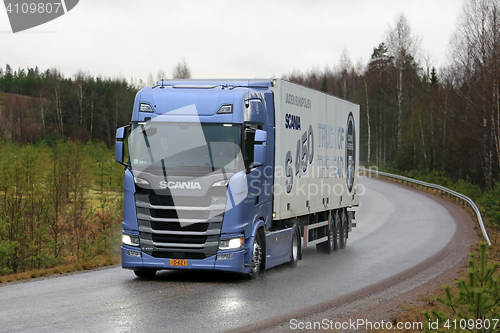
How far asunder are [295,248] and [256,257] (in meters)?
2.53

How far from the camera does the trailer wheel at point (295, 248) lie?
14.4 meters

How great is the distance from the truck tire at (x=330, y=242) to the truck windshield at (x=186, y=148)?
23.6 ft

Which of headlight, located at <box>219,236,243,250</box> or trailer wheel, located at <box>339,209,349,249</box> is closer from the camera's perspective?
headlight, located at <box>219,236,243,250</box>

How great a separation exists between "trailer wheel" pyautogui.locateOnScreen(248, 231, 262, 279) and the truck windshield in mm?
1682

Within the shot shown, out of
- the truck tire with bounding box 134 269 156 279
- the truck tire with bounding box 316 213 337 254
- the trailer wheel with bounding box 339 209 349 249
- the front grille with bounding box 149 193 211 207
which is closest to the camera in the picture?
the front grille with bounding box 149 193 211 207

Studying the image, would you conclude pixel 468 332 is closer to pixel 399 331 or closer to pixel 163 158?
pixel 399 331

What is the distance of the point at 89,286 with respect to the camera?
36.6 feet

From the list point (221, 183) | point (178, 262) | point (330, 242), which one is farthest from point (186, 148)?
point (330, 242)

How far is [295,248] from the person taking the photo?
14.6 meters

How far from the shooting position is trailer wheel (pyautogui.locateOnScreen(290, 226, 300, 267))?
14386mm

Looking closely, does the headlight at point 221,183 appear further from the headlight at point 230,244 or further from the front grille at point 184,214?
the headlight at point 230,244

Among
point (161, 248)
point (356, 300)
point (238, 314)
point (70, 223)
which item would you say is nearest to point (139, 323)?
point (238, 314)

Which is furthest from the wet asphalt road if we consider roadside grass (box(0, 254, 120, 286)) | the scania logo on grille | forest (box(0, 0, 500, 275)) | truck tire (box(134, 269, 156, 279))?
forest (box(0, 0, 500, 275))

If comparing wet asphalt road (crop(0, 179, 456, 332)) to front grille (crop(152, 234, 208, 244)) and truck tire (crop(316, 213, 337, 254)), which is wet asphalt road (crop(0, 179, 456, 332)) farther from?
front grille (crop(152, 234, 208, 244))
